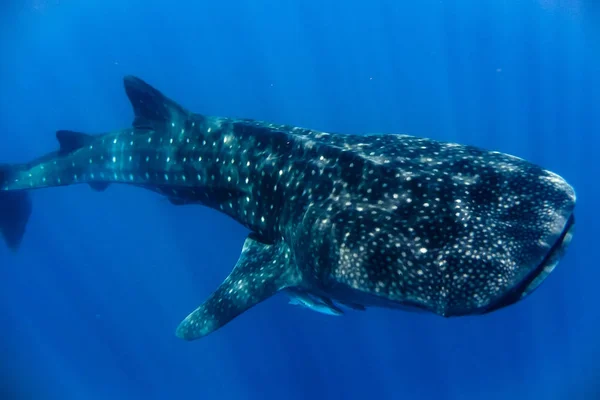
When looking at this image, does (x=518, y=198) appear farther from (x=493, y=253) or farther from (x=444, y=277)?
(x=444, y=277)

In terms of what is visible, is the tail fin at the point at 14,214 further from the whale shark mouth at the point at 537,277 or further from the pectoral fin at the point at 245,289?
the whale shark mouth at the point at 537,277

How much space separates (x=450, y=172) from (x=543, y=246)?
1085 mm

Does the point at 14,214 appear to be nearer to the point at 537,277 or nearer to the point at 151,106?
the point at 151,106

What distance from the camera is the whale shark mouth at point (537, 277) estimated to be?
9.45ft

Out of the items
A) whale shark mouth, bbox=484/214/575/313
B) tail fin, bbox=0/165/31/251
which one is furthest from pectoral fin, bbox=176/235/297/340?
tail fin, bbox=0/165/31/251

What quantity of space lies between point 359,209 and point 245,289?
1717 mm

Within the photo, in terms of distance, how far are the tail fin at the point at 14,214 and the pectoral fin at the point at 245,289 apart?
721cm

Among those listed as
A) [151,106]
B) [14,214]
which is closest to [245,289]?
[151,106]

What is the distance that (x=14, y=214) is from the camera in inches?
394

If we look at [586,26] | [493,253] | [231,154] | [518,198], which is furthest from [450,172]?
[586,26]

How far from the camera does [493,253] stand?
9.58 feet

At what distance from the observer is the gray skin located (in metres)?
2.98

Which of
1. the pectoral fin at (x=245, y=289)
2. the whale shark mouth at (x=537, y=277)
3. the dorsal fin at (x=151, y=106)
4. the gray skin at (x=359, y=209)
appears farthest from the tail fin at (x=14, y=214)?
the whale shark mouth at (x=537, y=277)

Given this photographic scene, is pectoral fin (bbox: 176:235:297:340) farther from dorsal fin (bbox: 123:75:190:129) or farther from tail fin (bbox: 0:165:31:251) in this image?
tail fin (bbox: 0:165:31:251)
